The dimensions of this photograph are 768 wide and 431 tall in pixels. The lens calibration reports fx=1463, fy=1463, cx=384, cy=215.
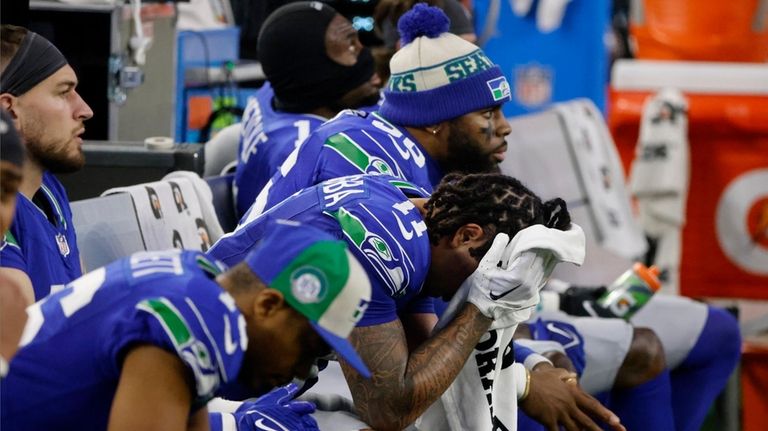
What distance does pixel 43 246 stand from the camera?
3.05 metres

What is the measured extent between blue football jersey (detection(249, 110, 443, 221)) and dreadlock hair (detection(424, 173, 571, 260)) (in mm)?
574

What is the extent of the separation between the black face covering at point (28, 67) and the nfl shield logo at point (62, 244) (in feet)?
1.05

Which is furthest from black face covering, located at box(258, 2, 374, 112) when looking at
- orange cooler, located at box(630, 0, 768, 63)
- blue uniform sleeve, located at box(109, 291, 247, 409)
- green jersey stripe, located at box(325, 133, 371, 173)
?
orange cooler, located at box(630, 0, 768, 63)

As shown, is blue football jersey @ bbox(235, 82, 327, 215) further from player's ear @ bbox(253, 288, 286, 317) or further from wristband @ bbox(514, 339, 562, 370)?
player's ear @ bbox(253, 288, 286, 317)

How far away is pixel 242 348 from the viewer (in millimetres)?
2062

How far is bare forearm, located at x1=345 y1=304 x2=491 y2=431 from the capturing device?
8.97 feet

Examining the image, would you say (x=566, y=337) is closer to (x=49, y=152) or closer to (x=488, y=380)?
(x=488, y=380)

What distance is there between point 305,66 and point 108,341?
106 inches

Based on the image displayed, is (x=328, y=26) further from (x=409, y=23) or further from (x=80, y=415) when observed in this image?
(x=80, y=415)

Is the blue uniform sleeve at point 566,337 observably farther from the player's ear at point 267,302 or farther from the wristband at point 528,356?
the player's ear at point 267,302

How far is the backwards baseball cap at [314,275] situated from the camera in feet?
6.82

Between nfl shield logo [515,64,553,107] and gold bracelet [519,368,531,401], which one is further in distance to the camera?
nfl shield logo [515,64,553,107]

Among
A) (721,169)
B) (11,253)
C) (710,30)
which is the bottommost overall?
(721,169)

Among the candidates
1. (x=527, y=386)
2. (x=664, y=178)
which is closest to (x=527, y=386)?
(x=527, y=386)
